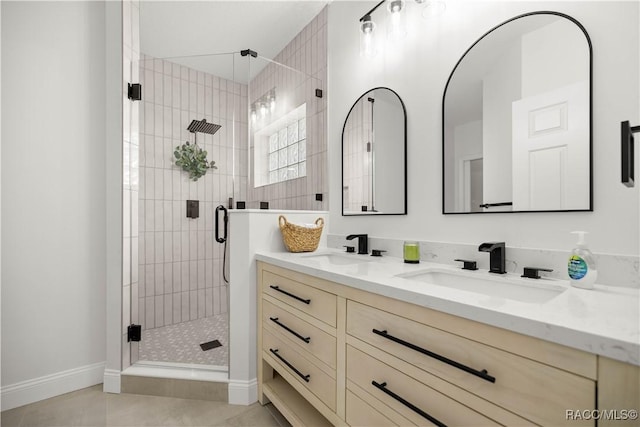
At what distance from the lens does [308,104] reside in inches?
90.9

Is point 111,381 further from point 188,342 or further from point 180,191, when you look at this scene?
point 180,191

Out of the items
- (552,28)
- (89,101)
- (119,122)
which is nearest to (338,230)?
(552,28)

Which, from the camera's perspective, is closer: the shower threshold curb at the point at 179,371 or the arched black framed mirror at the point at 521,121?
the arched black framed mirror at the point at 521,121

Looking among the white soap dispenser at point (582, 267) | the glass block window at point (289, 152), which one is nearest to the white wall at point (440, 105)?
the white soap dispenser at point (582, 267)

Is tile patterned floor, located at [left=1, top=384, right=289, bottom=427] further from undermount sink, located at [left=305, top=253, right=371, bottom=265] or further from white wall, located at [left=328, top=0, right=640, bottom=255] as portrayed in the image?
white wall, located at [left=328, top=0, right=640, bottom=255]

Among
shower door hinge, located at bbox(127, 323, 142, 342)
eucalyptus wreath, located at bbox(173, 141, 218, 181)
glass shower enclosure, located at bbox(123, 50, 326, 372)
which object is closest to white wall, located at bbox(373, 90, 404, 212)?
glass shower enclosure, located at bbox(123, 50, 326, 372)

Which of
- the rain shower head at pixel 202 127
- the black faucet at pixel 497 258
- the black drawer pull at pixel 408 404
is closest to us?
the black drawer pull at pixel 408 404

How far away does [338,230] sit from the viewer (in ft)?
6.86

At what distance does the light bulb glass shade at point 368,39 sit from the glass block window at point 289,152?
69 centimetres

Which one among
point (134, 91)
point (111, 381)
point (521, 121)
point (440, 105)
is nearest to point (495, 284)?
point (521, 121)

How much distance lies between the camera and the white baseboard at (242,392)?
5.69ft

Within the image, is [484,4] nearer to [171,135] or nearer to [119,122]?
[119,122]

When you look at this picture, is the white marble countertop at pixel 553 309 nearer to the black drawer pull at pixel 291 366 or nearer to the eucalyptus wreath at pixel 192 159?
the black drawer pull at pixel 291 366

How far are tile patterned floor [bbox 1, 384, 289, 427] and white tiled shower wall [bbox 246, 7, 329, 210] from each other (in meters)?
1.32
